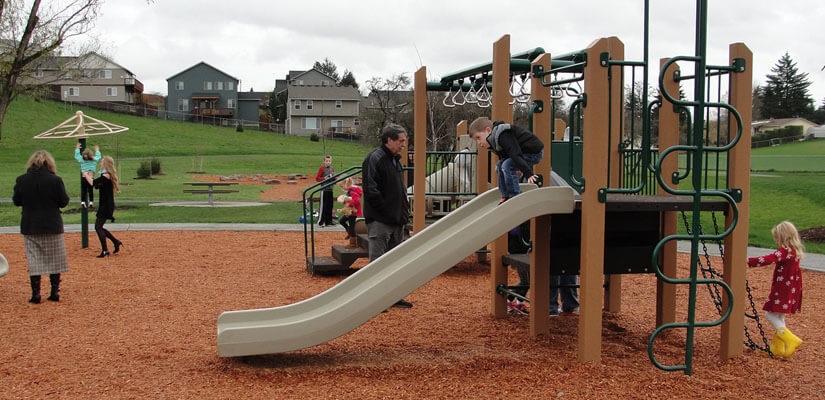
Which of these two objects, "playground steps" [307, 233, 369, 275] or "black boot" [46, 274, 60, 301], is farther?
"playground steps" [307, 233, 369, 275]

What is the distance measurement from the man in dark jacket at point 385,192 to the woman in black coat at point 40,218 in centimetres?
333

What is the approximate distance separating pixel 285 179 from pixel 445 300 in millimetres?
32264

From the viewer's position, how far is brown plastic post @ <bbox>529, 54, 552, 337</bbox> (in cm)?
618

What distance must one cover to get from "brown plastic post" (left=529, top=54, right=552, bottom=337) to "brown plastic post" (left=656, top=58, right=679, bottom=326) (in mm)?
966

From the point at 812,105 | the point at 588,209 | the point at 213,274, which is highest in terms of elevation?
the point at 812,105

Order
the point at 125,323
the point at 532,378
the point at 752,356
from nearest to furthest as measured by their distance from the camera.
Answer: the point at 532,378, the point at 752,356, the point at 125,323

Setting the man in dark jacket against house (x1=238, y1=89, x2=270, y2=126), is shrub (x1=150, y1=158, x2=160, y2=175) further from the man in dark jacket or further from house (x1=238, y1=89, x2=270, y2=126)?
house (x1=238, y1=89, x2=270, y2=126)

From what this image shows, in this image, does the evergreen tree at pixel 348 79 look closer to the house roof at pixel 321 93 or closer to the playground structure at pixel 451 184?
the house roof at pixel 321 93

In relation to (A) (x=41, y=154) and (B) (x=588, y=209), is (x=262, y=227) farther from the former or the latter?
(B) (x=588, y=209)

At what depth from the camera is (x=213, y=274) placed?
405 inches

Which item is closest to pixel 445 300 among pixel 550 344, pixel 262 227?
pixel 550 344

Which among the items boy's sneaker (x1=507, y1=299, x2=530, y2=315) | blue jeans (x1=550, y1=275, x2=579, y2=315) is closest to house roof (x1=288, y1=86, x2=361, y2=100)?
boy's sneaker (x1=507, y1=299, x2=530, y2=315)

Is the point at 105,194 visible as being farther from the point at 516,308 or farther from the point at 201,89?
the point at 201,89

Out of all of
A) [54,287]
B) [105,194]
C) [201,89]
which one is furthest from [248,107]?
[54,287]
